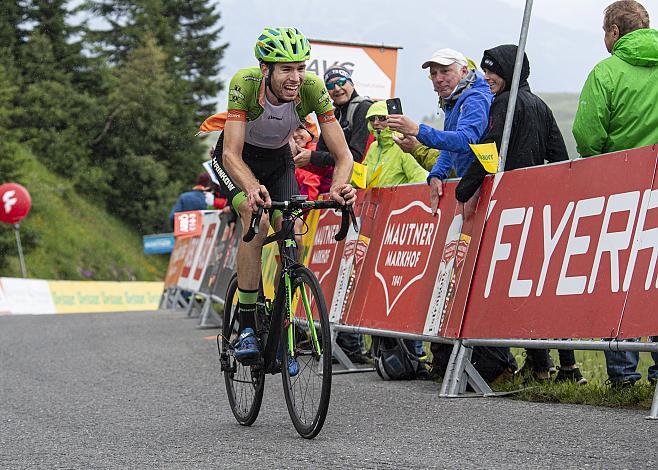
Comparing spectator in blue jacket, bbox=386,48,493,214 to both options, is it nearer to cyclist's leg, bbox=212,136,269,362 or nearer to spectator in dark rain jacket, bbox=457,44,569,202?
spectator in dark rain jacket, bbox=457,44,569,202

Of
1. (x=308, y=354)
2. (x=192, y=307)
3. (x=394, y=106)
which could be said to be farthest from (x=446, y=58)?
(x=192, y=307)

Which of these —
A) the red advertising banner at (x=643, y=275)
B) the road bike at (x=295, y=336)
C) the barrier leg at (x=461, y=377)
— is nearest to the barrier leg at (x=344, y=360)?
the barrier leg at (x=461, y=377)

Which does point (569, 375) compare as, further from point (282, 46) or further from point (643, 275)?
point (282, 46)

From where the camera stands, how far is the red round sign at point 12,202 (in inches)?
1239

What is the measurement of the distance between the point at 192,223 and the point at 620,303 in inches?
549

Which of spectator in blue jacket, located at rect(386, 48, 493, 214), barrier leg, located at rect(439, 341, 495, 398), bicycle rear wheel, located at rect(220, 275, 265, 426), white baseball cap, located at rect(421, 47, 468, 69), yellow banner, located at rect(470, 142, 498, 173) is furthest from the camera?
white baseball cap, located at rect(421, 47, 468, 69)

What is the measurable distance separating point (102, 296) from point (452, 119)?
22.0m

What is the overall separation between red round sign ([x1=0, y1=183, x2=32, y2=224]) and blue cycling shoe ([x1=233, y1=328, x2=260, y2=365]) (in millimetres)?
26400

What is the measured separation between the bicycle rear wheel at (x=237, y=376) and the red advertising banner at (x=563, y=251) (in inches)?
62.5

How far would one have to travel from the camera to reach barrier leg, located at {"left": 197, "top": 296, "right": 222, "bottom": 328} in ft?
53.3

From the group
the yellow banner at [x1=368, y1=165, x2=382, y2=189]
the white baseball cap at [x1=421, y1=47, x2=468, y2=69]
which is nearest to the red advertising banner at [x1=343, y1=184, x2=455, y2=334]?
the yellow banner at [x1=368, y1=165, x2=382, y2=189]

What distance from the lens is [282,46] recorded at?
6.16 m

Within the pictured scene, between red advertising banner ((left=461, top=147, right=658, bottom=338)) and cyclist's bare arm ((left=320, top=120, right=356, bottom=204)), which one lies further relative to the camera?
red advertising banner ((left=461, top=147, right=658, bottom=338))

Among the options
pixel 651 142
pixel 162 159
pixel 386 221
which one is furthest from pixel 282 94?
pixel 162 159
